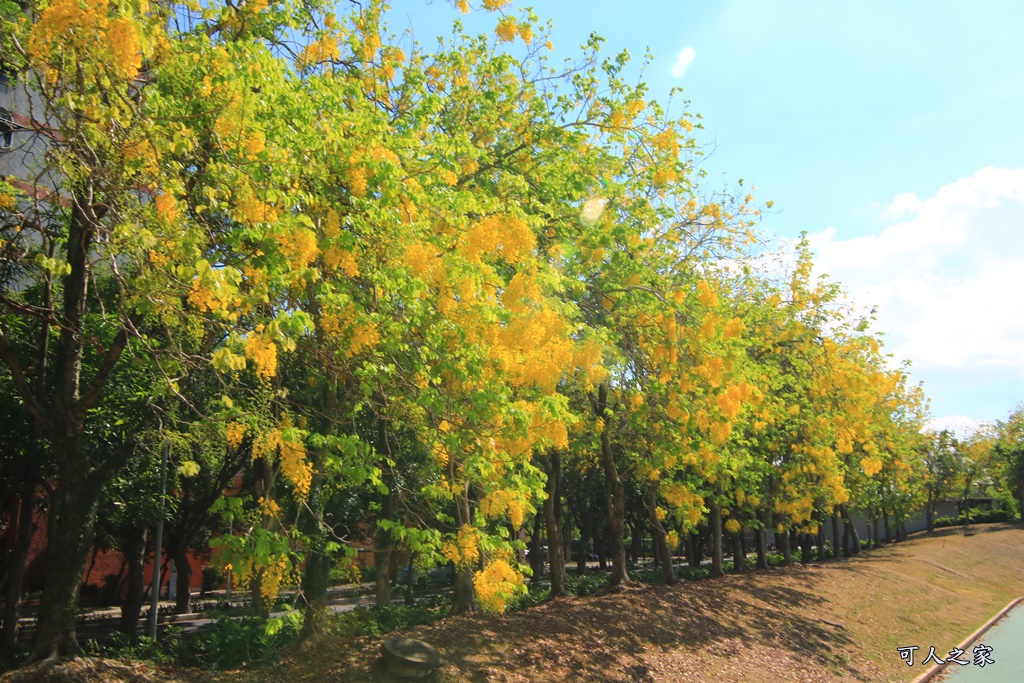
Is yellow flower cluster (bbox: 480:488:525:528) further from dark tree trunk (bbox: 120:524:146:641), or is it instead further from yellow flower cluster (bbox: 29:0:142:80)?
dark tree trunk (bbox: 120:524:146:641)

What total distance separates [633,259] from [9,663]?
867 centimetres

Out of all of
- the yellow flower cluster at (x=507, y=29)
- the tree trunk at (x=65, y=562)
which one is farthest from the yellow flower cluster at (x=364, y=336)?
the yellow flower cluster at (x=507, y=29)

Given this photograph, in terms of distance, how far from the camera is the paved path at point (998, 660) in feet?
39.1

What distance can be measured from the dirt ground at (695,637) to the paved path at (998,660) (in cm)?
46

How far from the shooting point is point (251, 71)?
6340mm

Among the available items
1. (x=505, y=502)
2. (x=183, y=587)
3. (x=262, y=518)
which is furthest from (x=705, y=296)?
(x=183, y=587)

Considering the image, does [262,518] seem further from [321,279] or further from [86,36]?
[86,36]

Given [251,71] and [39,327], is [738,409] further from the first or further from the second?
[39,327]

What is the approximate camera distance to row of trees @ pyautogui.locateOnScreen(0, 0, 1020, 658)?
5.90m

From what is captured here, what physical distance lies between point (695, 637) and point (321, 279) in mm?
9065

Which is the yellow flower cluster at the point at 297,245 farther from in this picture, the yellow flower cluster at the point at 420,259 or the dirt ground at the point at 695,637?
the dirt ground at the point at 695,637

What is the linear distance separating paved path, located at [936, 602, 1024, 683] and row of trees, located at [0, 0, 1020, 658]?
5.48 metres

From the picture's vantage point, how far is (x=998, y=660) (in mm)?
13352

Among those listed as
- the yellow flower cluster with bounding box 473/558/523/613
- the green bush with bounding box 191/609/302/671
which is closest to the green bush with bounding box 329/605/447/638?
the green bush with bounding box 191/609/302/671
